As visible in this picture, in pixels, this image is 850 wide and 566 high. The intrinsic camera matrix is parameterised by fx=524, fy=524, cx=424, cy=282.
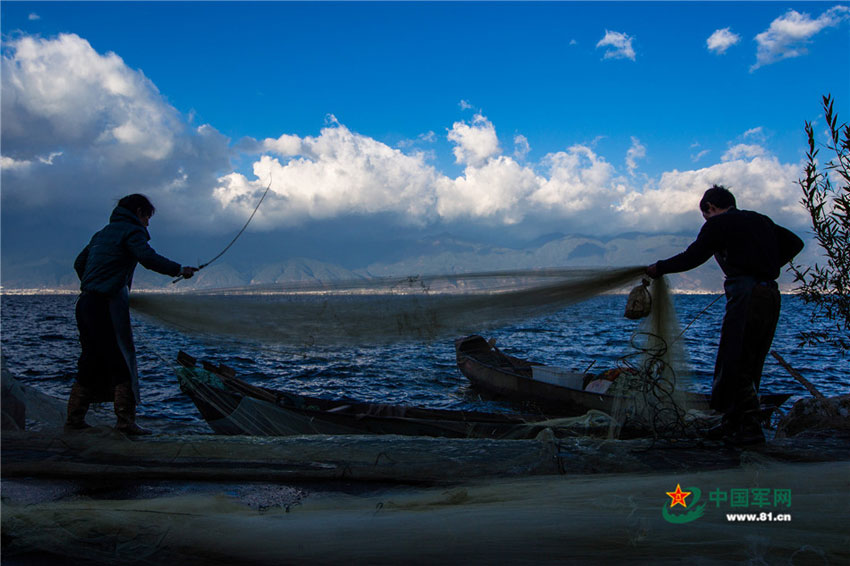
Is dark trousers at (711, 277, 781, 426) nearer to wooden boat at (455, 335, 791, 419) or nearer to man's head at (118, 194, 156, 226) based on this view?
wooden boat at (455, 335, 791, 419)

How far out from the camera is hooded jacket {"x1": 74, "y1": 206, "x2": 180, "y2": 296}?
4.50 m

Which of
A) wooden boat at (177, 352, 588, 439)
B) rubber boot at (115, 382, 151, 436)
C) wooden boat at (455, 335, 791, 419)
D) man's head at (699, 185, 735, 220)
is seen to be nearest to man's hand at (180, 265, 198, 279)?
rubber boot at (115, 382, 151, 436)

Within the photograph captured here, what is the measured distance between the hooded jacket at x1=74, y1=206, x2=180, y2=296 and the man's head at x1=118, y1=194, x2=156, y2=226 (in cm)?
18

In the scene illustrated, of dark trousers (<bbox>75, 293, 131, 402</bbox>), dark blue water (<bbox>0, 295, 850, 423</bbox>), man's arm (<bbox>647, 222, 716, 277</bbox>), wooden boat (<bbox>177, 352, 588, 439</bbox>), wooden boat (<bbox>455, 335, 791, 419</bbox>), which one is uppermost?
man's arm (<bbox>647, 222, 716, 277</bbox>)

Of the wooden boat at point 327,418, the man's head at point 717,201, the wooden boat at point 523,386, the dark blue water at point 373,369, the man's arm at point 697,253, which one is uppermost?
the man's head at point 717,201

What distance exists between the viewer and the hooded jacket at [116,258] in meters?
4.50

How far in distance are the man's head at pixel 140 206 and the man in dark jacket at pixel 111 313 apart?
0.01 metres

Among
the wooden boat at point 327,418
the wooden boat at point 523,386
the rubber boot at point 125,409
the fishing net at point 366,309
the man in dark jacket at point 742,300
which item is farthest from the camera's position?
the wooden boat at point 523,386

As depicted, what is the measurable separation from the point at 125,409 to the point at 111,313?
88cm

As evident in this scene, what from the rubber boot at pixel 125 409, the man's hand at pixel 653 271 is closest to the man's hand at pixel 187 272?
the rubber boot at pixel 125 409

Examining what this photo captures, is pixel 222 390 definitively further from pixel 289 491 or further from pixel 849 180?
pixel 849 180

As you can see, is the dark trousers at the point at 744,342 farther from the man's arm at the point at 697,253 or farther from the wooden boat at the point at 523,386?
the wooden boat at the point at 523,386

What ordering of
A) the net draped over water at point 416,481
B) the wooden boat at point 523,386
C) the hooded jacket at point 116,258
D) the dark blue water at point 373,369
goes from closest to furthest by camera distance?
the net draped over water at point 416,481
the hooded jacket at point 116,258
the wooden boat at point 523,386
the dark blue water at point 373,369

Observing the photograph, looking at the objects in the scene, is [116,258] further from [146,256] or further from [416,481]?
[416,481]
